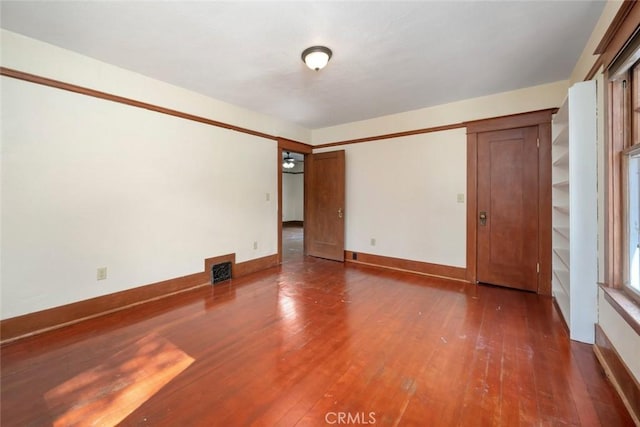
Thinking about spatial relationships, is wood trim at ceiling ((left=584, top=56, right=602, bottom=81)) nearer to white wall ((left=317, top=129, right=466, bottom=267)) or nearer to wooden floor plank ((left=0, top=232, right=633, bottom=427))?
white wall ((left=317, top=129, right=466, bottom=267))

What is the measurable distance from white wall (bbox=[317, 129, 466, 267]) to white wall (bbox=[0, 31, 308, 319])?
216 centimetres

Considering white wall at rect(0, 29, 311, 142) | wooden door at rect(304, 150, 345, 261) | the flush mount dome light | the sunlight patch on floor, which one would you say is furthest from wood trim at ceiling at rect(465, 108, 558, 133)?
the sunlight patch on floor

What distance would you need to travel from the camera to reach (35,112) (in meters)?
2.32

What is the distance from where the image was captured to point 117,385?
1.67 meters

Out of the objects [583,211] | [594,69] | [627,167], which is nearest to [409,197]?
[583,211]

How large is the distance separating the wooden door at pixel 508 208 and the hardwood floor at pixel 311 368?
528 millimetres

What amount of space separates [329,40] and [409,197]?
2.68m

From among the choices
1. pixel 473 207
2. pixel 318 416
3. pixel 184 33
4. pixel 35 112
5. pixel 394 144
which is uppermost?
pixel 184 33

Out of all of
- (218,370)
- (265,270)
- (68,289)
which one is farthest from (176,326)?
(265,270)

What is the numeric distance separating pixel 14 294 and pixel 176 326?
1320 millimetres

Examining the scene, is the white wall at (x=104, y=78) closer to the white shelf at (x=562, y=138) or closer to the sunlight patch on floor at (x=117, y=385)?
the sunlight patch on floor at (x=117, y=385)

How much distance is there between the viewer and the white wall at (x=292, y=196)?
1191 centimetres

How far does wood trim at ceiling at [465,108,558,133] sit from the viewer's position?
3.22m

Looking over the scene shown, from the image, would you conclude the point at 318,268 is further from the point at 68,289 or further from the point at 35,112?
the point at 35,112
